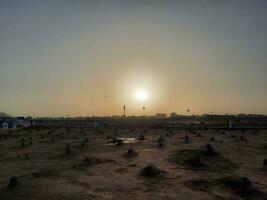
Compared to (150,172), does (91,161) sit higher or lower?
higher

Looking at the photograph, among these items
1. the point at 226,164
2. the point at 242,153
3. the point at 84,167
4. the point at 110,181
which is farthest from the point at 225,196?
the point at 242,153

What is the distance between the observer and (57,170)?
23.7 meters

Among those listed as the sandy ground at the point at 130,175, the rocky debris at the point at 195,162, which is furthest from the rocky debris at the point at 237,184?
the rocky debris at the point at 195,162

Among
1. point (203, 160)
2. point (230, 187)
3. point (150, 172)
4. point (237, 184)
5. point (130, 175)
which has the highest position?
point (203, 160)

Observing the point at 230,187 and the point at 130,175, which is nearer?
the point at 230,187

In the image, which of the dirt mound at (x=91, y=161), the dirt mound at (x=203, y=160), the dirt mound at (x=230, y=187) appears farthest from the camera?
the dirt mound at (x=91, y=161)

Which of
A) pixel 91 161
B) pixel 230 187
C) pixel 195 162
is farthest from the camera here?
pixel 91 161

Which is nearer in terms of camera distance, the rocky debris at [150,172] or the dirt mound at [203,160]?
the rocky debris at [150,172]

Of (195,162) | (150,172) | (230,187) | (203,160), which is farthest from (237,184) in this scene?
(203,160)

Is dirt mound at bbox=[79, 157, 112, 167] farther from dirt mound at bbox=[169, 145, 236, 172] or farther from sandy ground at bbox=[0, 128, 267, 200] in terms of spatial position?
dirt mound at bbox=[169, 145, 236, 172]

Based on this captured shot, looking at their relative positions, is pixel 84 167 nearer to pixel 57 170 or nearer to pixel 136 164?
pixel 57 170

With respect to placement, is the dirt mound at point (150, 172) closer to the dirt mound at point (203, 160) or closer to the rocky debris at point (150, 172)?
the rocky debris at point (150, 172)

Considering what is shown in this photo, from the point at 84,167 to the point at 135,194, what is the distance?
812cm

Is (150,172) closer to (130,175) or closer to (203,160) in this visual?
(130,175)
